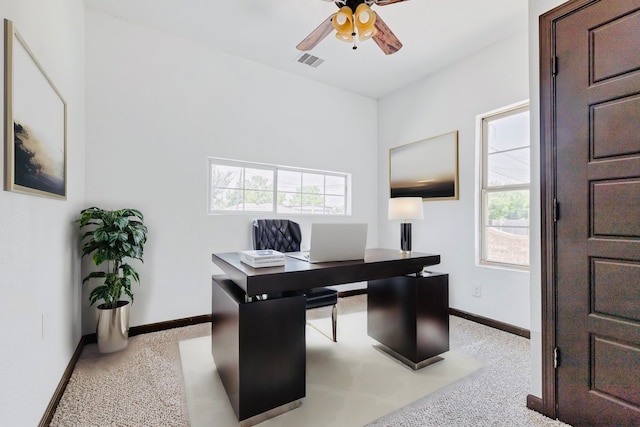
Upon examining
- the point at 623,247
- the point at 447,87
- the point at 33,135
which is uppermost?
the point at 447,87

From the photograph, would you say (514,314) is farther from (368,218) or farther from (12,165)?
(12,165)

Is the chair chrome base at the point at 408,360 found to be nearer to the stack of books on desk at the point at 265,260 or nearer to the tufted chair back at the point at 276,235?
the stack of books on desk at the point at 265,260

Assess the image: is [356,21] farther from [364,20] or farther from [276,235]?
[276,235]

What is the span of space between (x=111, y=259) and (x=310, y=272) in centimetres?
174

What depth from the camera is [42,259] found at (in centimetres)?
156

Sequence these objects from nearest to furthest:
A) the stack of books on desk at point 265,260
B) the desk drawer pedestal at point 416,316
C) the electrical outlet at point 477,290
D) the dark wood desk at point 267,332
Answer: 1. the dark wood desk at point 267,332
2. the stack of books on desk at point 265,260
3. the desk drawer pedestal at point 416,316
4. the electrical outlet at point 477,290

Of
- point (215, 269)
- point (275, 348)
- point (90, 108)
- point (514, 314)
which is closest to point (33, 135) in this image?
point (90, 108)

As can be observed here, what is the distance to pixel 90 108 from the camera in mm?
2561

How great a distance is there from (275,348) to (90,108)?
2648 millimetres

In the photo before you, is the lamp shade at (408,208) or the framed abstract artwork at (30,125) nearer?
the framed abstract artwork at (30,125)

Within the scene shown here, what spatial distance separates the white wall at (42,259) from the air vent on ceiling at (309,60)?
6.58 ft

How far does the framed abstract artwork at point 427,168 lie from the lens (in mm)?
3420

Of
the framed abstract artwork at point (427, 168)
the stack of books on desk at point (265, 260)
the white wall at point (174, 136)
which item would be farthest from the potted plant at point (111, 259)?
the framed abstract artwork at point (427, 168)

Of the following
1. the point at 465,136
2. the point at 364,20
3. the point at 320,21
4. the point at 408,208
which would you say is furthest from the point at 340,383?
the point at 320,21
